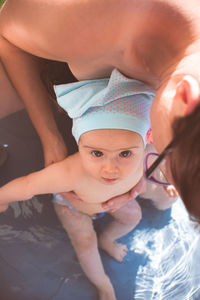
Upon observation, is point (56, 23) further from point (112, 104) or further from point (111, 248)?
point (111, 248)

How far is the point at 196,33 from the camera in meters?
0.54

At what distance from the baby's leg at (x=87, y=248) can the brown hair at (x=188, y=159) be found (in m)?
0.60

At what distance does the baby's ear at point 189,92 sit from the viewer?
0.40 metres

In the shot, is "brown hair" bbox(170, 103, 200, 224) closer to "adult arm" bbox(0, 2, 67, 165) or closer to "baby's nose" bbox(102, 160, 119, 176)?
"baby's nose" bbox(102, 160, 119, 176)

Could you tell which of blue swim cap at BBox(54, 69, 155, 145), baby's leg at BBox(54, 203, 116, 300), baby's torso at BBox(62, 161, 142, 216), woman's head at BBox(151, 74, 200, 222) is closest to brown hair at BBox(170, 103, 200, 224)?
→ woman's head at BBox(151, 74, 200, 222)

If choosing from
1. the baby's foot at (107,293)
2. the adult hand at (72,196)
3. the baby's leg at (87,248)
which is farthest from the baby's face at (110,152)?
the baby's foot at (107,293)

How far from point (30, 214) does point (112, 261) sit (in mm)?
328

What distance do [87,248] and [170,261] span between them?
32 centimetres

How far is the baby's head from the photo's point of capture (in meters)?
0.70

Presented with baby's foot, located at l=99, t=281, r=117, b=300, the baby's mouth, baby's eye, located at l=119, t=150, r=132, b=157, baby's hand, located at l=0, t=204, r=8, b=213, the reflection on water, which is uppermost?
baby's eye, located at l=119, t=150, r=132, b=157

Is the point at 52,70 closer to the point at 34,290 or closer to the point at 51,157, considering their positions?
the point at 51,157

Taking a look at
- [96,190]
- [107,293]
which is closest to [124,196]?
[96,190]

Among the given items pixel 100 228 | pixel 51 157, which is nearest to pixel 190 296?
pixel 100 228

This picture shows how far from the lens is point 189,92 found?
0.41 m
